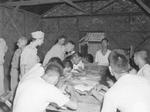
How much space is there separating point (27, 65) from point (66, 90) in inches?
96.2

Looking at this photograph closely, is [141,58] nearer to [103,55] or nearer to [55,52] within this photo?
[103,55]

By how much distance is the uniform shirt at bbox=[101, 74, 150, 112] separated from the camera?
2.31m

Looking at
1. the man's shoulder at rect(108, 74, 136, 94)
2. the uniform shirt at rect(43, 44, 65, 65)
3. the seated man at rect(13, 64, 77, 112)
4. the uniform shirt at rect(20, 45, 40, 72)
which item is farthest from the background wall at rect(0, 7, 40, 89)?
the man's shoulder at rect(108, 74, 136, 94)

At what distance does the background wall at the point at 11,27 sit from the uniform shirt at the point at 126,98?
6730 mm

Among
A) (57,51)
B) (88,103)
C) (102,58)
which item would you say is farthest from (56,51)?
(88,103)

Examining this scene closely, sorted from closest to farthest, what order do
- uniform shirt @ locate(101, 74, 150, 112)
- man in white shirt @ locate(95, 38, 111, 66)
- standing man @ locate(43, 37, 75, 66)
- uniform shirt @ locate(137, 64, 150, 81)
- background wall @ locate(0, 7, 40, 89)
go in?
uniform shirt @ locate(101, 74, 150, 112) → uniform shirt @ locate(137, 64, 150, 81) → standing man @ locate(43, 37, 75, 66) → man in white shirt @ locate(95, 38, 111, 66) → background wall @ locate(0, 7, 40, 89)

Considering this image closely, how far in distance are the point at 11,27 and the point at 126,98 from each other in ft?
24.5

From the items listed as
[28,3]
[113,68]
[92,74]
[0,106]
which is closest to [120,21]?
[28,3]

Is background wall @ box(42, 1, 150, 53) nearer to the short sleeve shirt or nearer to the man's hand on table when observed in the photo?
the short sleeve shirt

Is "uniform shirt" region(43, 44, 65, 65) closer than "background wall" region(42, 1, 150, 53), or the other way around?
"uniform shirt" region(43, 44, 65, 65)

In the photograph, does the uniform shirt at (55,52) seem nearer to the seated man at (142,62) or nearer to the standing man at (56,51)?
the standing man at (56,51)

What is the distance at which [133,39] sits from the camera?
9.41 m

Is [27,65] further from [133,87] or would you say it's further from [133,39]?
[133,39]

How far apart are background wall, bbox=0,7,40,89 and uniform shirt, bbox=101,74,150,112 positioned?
6730mm
